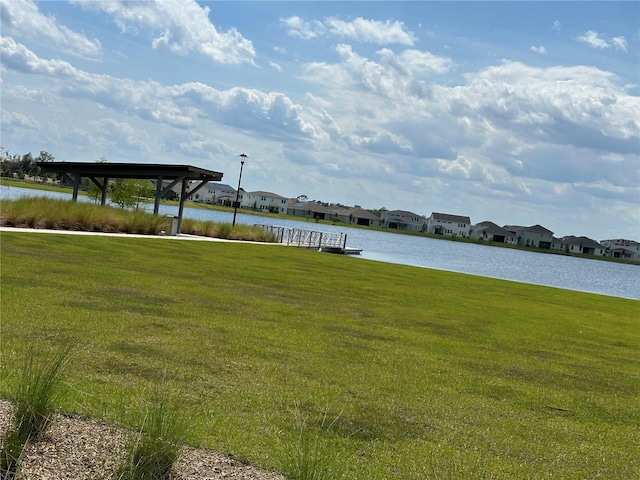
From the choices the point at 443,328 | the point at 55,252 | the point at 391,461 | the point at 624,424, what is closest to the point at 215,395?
the point at 391,461

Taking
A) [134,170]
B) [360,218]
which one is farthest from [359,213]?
[134,170]

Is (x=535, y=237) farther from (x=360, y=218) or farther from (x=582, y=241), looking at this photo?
Answer: (x=360, y=218)

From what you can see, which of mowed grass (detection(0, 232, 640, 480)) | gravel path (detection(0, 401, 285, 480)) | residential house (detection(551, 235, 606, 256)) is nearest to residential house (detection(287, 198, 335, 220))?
residential house (detection(551, 235, 606, 256))

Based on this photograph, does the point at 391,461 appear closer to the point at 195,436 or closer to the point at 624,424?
the point at 195,436

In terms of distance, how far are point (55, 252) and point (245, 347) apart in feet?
29.9

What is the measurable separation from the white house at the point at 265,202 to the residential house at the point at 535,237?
2066 inches

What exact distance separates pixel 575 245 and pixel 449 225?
91.0ft

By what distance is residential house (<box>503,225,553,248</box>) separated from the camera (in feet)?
503

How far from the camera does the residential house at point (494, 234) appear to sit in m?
154

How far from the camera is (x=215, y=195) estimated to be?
490ft

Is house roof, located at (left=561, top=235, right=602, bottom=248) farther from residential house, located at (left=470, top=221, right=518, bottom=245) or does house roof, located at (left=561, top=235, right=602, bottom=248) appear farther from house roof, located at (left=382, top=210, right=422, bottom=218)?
house roof, located at (left=382, top=210, right=422, bottom=218)

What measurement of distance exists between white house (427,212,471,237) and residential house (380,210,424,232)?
4.67m

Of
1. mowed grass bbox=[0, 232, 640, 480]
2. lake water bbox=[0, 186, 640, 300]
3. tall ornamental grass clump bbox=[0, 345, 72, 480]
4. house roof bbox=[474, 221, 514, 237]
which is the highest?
house roof bbox=[474, 221, 514, 237]

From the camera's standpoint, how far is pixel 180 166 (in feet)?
101
